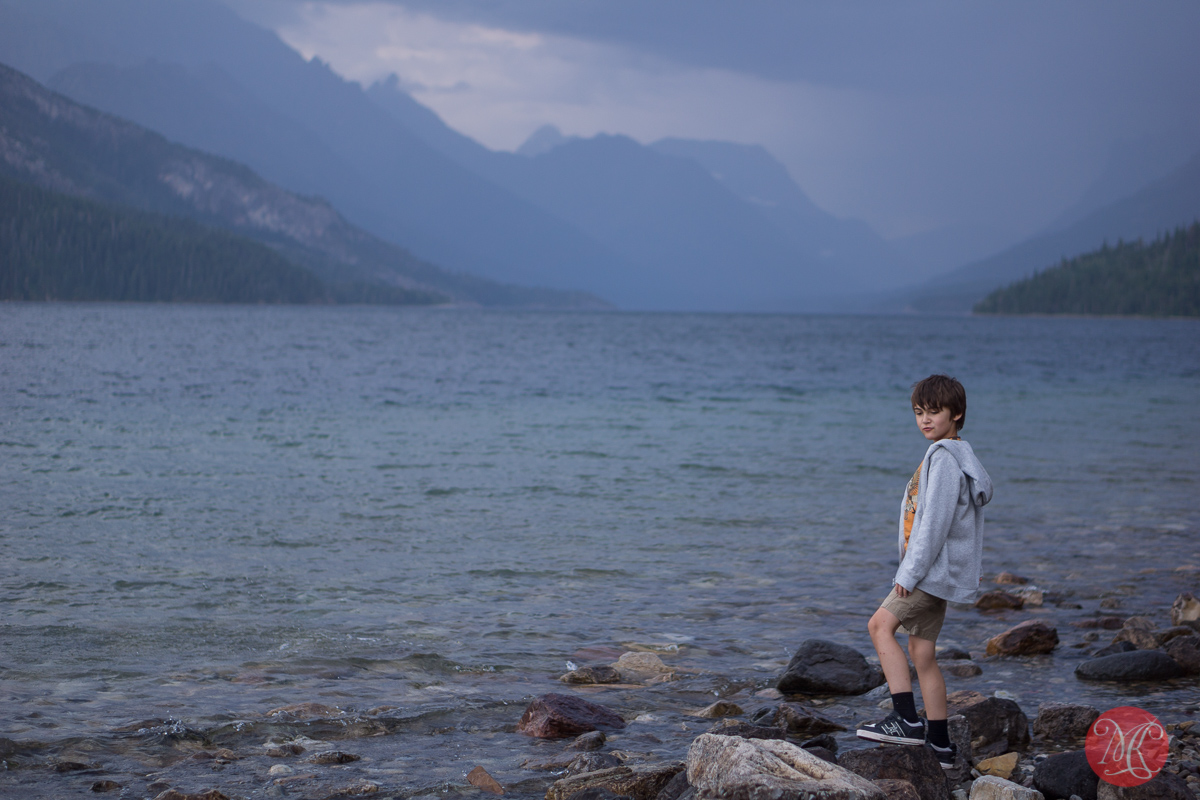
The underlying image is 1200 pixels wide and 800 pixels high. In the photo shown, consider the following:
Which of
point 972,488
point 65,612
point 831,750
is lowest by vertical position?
point 65,612

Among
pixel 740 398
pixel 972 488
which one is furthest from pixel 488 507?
pixel 740 398

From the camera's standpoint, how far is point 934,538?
206 inches

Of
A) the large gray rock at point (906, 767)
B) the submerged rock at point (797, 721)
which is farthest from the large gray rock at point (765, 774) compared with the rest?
the submerged rock at point (797, 721)

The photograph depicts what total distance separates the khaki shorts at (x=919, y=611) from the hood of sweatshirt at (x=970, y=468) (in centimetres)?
66

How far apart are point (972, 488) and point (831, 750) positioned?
2042 millimetres

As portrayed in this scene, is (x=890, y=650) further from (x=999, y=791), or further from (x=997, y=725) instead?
(x=997, y=725)

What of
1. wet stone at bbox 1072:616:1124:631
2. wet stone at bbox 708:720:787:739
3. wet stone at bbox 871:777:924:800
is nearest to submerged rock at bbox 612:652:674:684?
wet stone at bbox 708:720:787:739

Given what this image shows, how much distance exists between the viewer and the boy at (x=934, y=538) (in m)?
5.21

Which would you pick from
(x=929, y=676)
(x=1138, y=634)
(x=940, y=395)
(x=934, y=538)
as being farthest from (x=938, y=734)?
(x=1138, y=634)

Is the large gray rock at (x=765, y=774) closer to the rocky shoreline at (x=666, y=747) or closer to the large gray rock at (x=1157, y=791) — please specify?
the rocky shoreline at (x=666, y=747)

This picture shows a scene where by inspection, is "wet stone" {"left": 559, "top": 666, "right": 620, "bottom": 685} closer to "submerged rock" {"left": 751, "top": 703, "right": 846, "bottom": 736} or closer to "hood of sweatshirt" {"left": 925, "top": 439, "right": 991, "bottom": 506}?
"submerged rock" {"left": 751, "top": 703, "right": 846, "bottom": 736}

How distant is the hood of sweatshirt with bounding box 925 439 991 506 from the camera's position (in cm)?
516

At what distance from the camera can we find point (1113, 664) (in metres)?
7.93

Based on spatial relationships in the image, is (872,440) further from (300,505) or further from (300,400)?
(300,400)
